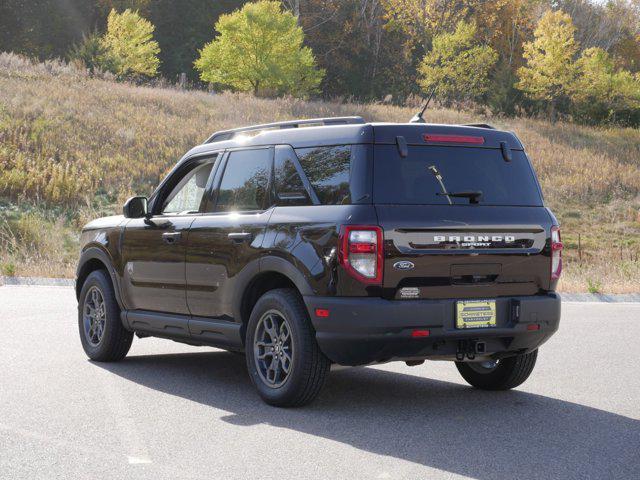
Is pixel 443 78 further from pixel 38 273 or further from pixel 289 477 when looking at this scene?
pixel 289 477

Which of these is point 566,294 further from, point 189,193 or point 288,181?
point 288,181

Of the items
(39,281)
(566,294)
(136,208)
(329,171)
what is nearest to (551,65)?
(566,294)

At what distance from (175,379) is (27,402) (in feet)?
5.08

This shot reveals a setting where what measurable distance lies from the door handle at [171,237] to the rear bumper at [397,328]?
1866 millimetres

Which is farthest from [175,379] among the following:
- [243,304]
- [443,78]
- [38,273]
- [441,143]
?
[443,78]

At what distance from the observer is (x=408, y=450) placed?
6.20 m

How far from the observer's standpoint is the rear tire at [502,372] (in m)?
8.30

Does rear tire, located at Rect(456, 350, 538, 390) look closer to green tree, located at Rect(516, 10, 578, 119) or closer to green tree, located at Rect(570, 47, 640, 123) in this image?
green tree, located at Rect(516, 10, 578, 119)

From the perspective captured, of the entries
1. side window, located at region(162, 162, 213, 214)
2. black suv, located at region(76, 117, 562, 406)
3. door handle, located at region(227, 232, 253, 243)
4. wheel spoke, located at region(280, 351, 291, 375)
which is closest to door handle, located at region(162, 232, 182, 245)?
black suv, located at region(76, 117, 562, 406)

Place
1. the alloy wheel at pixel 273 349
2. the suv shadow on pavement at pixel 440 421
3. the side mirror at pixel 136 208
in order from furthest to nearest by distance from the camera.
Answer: the side mirror at pixel 136 208 < the alloy wheel at pixel 273 349 < the suv shadow on pavement at pixel 440 421

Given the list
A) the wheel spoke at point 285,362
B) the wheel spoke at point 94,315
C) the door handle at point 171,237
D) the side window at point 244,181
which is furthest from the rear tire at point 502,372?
the wheel spoke at point 94,315

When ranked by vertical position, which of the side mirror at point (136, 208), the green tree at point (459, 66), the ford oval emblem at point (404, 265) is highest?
the ford oval emblem at point (404, 265)

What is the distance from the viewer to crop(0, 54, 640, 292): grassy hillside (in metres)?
27.7

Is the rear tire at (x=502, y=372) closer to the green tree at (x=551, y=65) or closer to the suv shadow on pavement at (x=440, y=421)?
the suv shadow on pavement at (x=440, y=421)
